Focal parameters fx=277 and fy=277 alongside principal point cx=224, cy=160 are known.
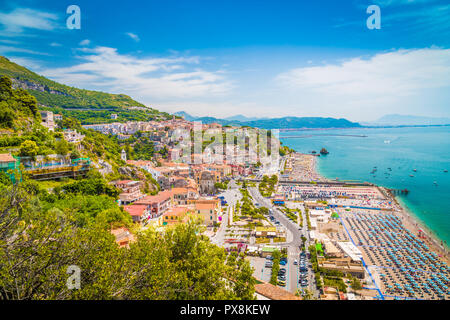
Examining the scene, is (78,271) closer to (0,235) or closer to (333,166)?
(0,235)

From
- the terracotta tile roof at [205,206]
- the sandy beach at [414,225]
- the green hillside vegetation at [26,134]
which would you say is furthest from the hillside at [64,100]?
the sandy beach at [414,225]

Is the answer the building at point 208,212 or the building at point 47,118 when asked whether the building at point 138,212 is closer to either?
the building at point 208,212

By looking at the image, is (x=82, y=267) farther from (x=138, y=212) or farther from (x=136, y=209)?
(x=136, y=209)

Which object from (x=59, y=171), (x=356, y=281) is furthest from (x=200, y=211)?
(x=356, y=281)

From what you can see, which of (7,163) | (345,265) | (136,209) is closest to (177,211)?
(136,209)

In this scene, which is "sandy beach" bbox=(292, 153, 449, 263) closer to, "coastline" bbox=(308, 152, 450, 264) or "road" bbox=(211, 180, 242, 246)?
"coastline" bbox=(308, 152, 450, 264)

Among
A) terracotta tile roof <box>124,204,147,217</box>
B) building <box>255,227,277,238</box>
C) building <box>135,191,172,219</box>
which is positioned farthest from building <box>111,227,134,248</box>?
building <box>255,227,277,238</box>
